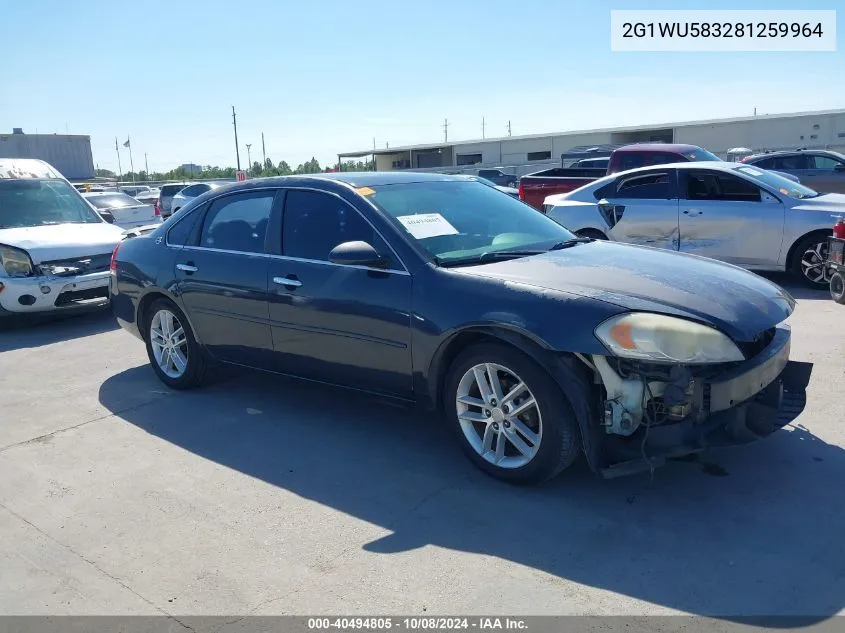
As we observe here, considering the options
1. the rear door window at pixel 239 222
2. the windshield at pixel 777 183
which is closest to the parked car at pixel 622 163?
the windshield at pixel 777 183

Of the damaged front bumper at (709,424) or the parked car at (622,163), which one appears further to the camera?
the parked car at (622,163)

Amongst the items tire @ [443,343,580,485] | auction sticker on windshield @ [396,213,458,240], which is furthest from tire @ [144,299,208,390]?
tire @ [443,343,580,485]

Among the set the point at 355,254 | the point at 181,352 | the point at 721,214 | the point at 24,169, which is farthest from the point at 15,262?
Answer: the point at 721,214

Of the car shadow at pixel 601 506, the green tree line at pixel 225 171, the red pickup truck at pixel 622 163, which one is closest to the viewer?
the car shadow at pixel 601 506

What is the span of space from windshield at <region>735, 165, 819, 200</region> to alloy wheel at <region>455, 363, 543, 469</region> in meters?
6.26

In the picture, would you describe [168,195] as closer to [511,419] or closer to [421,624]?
[511,419]

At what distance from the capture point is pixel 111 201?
16781mm

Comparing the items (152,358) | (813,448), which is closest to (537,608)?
(813,448)

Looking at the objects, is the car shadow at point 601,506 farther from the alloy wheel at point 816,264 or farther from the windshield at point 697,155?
the windshield at point 697,155

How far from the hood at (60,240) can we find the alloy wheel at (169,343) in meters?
3.22

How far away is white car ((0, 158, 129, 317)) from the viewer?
27.1 ft

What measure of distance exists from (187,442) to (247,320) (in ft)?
2.97

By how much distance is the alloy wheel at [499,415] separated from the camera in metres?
3.78

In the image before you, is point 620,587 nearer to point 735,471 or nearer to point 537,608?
point 537,608
